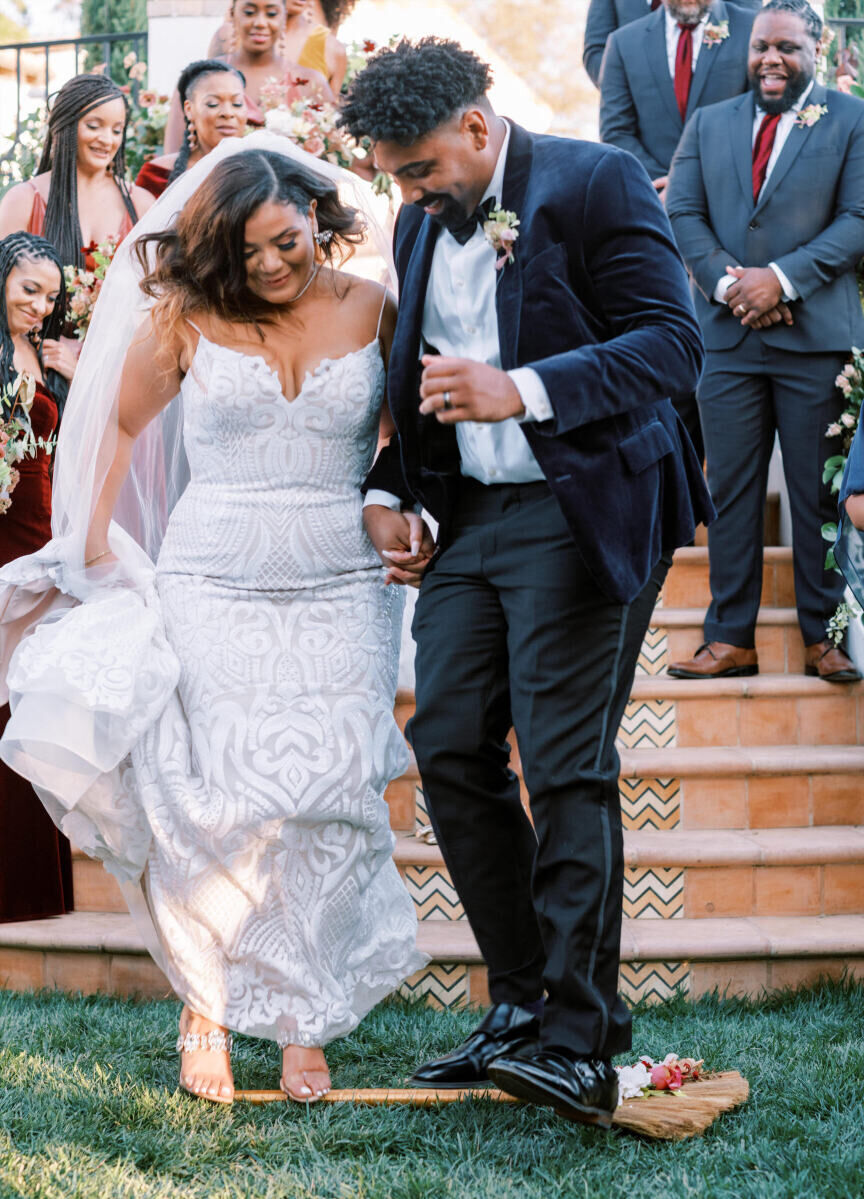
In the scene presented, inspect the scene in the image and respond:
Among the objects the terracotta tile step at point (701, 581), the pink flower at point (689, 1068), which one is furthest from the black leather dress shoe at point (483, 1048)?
the terracotta tile step at point (701, 581)

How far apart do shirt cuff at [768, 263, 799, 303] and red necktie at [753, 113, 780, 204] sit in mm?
350

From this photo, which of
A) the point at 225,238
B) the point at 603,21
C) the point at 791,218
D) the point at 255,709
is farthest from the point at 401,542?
the point at 603,21

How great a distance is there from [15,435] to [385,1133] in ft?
8.11

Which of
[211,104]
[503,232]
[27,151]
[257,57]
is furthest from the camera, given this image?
[27,151]

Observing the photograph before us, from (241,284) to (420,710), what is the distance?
106 cm

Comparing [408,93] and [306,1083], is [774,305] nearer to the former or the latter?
[408,93]

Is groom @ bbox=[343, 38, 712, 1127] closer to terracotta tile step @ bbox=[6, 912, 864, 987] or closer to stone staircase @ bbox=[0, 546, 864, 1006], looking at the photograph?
terracotta tile step @ bbox=[6, 912, 864, 987]

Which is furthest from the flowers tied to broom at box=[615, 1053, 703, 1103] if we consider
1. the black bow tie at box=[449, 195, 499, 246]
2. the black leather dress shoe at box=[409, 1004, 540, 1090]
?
the black bow tie at box=[449, 195, 499, 246]

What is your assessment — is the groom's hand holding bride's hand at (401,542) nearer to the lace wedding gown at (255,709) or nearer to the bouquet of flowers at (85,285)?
the lace wedding gown at (255,709)

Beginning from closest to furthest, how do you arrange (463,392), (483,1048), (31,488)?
(463,392) < (483,1048) < (31,488)

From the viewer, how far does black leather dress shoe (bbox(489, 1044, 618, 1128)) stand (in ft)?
8.92

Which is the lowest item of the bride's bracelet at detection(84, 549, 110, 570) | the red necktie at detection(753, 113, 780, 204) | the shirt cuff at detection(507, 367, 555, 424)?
the bride's bracelet at detection(84, 549, 110, 570)

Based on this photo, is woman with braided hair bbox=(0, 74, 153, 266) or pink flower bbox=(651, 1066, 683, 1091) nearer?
pink flower bbox=(651, 1066, 683, 1091)

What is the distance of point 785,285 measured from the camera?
522cm
